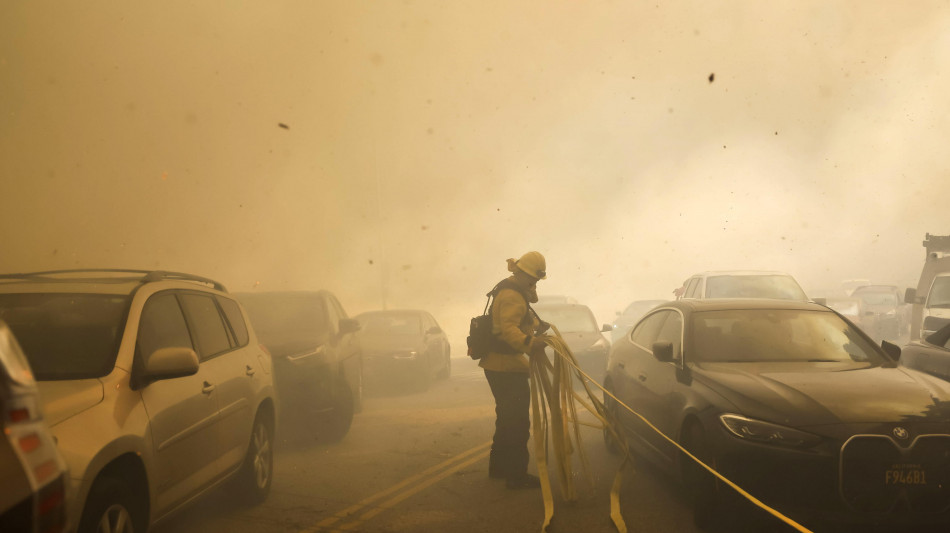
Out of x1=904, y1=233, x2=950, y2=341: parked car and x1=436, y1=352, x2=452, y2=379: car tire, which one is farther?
x1=436, y1=352, x2=452, y2=379: car tire

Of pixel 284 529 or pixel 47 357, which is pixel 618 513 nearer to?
pixel 284 529

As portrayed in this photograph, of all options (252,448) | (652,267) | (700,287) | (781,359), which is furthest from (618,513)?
(652,267)

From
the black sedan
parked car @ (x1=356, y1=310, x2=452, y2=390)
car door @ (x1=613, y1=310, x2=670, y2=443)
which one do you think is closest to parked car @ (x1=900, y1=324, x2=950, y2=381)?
the black sedan

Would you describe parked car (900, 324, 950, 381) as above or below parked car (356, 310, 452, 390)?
above

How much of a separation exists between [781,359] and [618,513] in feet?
6.11

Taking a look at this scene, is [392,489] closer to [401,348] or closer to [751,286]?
[401,348]

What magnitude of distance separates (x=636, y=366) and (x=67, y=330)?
4.89 metres

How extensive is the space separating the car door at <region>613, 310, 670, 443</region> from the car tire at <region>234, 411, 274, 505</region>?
10.2 feet

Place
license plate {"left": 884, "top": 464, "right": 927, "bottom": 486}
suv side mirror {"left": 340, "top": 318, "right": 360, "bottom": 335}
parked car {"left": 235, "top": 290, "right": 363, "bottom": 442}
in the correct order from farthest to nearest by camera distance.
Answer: suv side mirror {"left": 340, "top": 318, "right": 360, "bottom": 335} < parked car {"left": 235, "top": 290, "right": 363, "bottom": 442} < license plate {"left": 884, "top": 464, "right": 927, "bottom": 486}

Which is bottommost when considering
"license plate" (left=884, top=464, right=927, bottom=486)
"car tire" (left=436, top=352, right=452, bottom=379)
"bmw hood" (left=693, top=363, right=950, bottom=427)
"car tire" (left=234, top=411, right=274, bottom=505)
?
"car tire" (left=436, top=352, right=452, bottom=379)

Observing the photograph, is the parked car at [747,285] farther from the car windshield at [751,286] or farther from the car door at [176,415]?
the car door at [176,415]

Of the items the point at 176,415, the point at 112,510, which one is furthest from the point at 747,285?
the point at 112,510

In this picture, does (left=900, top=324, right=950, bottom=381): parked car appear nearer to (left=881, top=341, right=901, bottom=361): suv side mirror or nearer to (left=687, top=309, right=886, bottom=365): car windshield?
(left=881, top=341, right=901, bottom=361): suv side mirror

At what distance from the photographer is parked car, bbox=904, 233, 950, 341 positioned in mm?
12914
